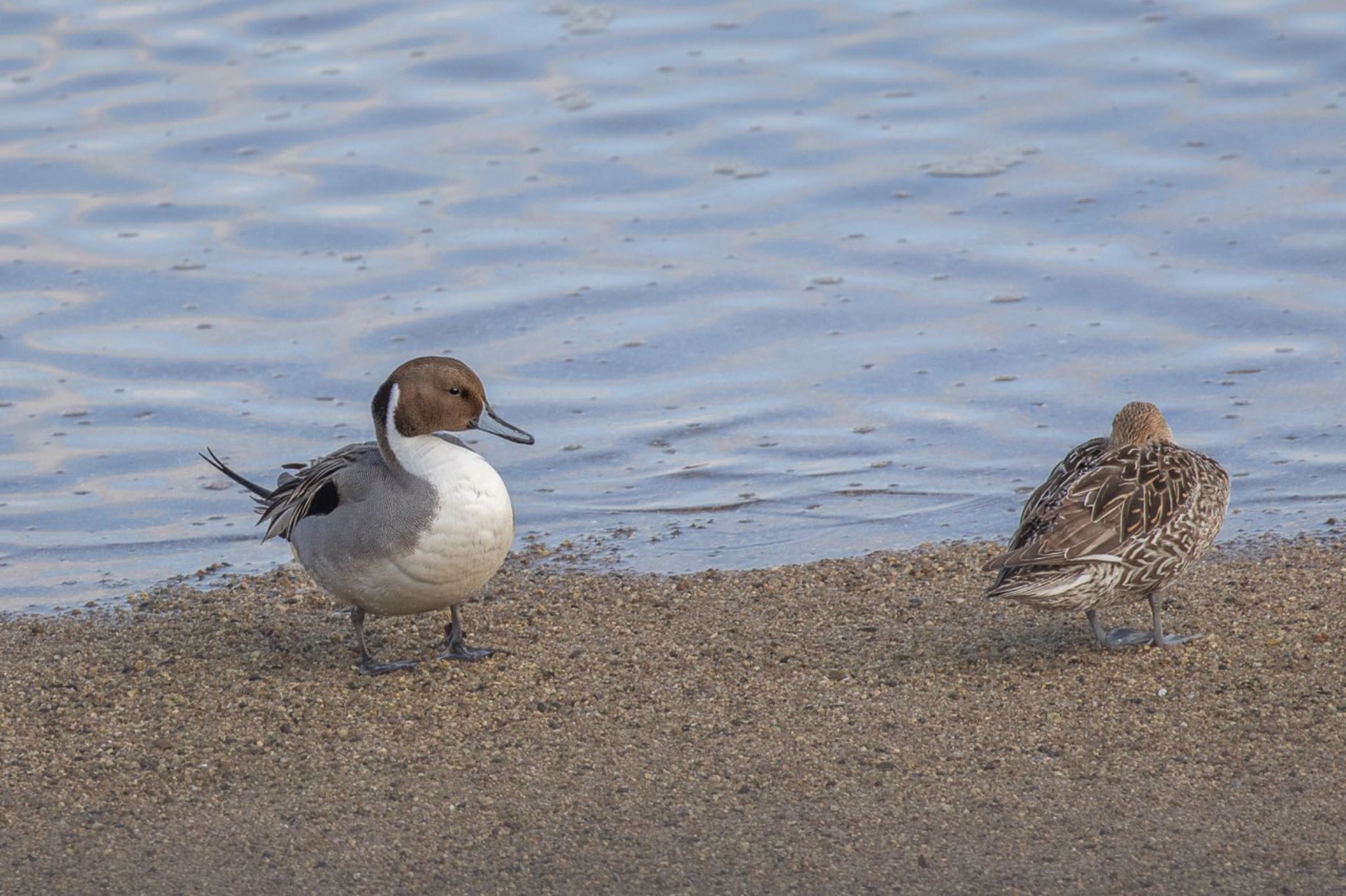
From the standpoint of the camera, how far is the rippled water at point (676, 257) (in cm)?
843

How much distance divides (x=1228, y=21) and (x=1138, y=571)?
968 centimetres

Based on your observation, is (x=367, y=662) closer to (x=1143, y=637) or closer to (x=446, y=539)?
(x=446, y=539)

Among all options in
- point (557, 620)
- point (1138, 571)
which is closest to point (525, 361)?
point (557, 620)

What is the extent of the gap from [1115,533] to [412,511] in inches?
85.9

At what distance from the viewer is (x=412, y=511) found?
227 inches

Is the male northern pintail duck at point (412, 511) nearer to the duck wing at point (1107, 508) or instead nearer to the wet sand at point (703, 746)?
the wet sand at point (703, 746)

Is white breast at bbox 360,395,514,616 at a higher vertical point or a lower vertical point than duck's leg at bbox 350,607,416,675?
higher

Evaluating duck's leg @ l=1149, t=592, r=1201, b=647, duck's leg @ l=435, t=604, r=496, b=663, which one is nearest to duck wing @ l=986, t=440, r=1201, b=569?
duck's leg @ l=1149, t=592, r=1201, b=647

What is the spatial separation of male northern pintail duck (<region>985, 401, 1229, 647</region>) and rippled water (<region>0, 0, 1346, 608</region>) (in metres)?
1.61

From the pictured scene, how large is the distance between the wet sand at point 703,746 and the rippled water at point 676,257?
4.06 ft

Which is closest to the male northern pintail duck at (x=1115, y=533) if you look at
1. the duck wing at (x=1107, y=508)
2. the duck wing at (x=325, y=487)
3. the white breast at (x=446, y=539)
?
the duck wing at (x=1107, y=508)

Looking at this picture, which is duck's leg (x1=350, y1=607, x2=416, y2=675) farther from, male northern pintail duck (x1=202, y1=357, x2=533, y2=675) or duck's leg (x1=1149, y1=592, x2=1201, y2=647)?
duck's leg (x1=1149, y1=592, x2=1201, y2=647)

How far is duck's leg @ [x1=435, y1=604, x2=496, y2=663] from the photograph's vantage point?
6.00 meters

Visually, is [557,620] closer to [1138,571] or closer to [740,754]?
[740,754]
